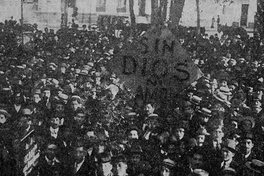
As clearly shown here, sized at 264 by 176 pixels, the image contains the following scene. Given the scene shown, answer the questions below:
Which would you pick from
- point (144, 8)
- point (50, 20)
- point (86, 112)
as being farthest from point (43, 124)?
point (144, 8)

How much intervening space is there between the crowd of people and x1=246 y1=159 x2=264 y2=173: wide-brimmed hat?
2 cm

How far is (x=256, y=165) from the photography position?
592cm

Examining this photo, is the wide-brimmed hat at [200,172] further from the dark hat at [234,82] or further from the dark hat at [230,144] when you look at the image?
the dark hat at [234,82]

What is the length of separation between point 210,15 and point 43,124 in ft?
89.9

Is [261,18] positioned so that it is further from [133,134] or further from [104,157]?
[104,157]

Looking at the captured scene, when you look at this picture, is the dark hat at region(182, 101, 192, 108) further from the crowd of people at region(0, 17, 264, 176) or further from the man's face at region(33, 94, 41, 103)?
the man's face at region(33, 94, 41, 103)

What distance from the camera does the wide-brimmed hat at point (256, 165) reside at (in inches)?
231

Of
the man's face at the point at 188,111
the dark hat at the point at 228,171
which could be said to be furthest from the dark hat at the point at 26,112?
the dark hat at the point at 228,171

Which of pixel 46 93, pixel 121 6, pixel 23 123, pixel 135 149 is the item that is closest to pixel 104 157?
pixel 135 149

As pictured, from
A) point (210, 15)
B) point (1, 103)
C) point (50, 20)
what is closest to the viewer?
point (1, 103)

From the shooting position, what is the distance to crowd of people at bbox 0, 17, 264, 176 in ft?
19.9

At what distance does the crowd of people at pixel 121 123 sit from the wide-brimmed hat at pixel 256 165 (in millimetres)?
18

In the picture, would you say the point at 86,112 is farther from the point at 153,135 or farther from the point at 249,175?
the point at 249,175

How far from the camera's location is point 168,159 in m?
6.00
